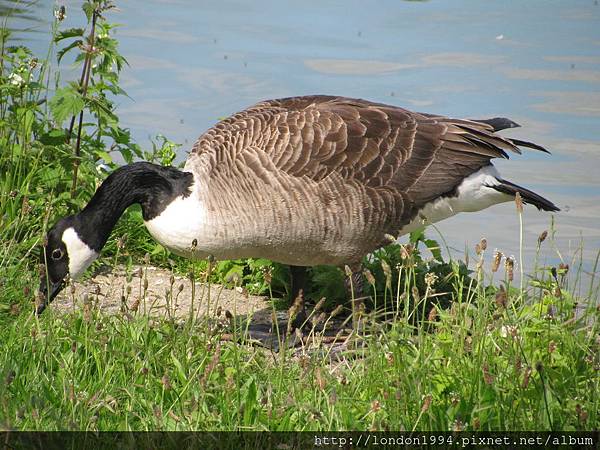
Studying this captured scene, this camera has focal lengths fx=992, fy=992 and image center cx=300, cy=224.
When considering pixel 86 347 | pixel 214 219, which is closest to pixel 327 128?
pixel 214 219

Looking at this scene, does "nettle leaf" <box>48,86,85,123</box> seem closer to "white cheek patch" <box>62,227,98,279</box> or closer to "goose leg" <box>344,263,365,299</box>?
"white cheek patch" <box>62,227,98,279</box>

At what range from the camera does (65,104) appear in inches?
238

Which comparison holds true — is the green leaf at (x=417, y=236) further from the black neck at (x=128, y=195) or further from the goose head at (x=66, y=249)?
the goose head at (x=66, y=249)

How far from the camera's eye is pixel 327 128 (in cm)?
582

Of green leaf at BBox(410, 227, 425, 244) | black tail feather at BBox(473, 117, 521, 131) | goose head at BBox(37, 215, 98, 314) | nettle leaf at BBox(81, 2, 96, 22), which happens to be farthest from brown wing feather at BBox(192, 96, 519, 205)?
nettle leaf at BBox(81, 2, 96, 22)

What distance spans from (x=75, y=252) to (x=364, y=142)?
179 centimetres

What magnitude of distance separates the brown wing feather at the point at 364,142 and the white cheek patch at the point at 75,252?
0.92 metres

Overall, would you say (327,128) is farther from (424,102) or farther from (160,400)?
(424,102)

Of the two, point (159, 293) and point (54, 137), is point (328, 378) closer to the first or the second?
point (159, 293)

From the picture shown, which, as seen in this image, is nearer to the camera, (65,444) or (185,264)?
(65,444)

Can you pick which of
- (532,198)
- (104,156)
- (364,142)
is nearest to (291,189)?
(364,142)

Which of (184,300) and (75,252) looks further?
(184,300)

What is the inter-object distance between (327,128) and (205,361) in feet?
6.21

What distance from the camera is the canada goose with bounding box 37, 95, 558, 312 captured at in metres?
5.62
